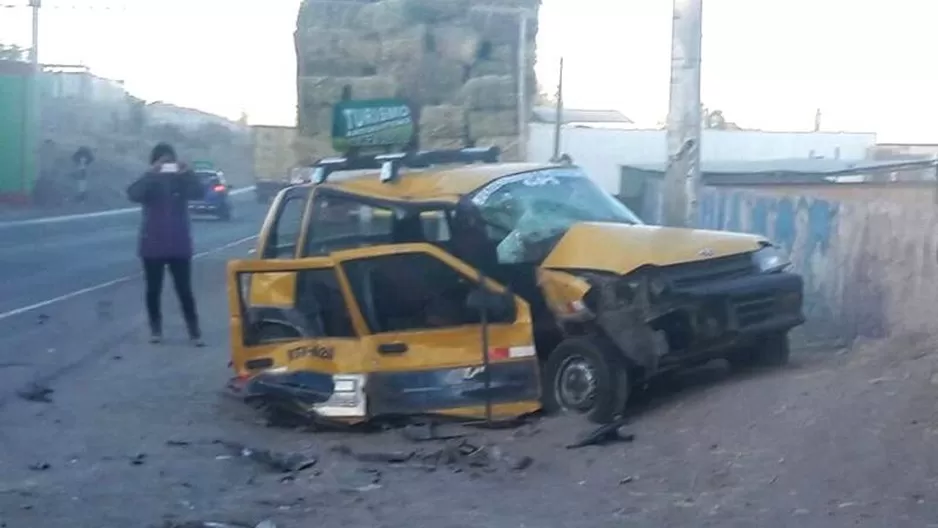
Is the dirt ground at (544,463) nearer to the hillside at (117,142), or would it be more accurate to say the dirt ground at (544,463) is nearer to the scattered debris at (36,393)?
the scattered debris at (36,393)

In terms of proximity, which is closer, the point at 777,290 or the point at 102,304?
the point at 777,290

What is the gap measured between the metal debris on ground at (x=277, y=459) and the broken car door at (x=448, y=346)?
2.49 ft

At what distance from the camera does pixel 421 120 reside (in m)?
20.0

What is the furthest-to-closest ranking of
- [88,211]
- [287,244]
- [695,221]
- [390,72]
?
[88,211], [390,72], [695,221], [287,244]

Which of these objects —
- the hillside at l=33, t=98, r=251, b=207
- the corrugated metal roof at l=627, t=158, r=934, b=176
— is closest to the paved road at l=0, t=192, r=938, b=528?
the corrugated metal roof at l=627, t=158, r=934, b=176

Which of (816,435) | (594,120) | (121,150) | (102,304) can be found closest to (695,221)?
(816,435)

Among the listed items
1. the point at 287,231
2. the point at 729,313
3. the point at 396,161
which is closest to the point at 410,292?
the point at 396,161

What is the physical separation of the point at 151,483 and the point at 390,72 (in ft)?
40.7

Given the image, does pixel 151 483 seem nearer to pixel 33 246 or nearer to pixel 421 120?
pixel 421 120

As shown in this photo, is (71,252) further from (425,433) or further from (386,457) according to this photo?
(386,457)

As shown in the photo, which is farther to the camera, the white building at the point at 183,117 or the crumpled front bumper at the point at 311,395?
the white building at the point at 183,117

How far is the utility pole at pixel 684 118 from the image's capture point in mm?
13266

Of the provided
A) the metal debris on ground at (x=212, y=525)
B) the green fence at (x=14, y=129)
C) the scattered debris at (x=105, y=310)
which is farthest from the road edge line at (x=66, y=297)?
the green fence at (x=14, y=129)

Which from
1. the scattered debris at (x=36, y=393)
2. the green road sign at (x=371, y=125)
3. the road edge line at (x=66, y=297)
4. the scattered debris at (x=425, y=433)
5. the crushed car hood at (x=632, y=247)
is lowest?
the road edge line at (x=66, y=297)
